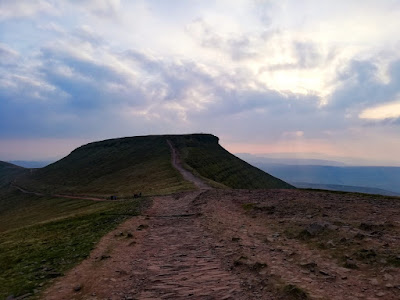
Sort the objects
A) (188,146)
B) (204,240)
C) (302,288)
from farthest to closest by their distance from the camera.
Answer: (188,146) → (204,240) → (302,288)

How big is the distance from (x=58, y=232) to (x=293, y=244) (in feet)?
73.2

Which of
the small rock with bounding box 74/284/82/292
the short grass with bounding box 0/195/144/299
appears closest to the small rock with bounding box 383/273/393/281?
the small rock with bounding box 74/284/82/292

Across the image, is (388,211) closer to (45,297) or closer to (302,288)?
(302,288)

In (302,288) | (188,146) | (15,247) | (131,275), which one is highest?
(188,146)

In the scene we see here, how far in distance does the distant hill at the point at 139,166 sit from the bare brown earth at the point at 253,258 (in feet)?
154

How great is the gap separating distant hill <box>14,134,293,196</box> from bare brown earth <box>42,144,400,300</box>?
47038mm

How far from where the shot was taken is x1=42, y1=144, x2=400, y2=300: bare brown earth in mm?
11406

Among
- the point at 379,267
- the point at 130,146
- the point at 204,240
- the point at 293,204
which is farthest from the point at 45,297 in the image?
the point at 130,146

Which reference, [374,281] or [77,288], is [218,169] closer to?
[77,288]

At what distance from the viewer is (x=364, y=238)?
15.7 meters

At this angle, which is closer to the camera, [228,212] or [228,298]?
[228,298]

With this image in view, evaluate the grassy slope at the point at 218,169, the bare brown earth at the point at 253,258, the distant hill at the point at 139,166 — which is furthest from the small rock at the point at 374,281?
the grassy slope at the point at 218,169

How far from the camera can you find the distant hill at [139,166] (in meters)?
92.7

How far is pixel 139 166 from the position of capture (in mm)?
103188
